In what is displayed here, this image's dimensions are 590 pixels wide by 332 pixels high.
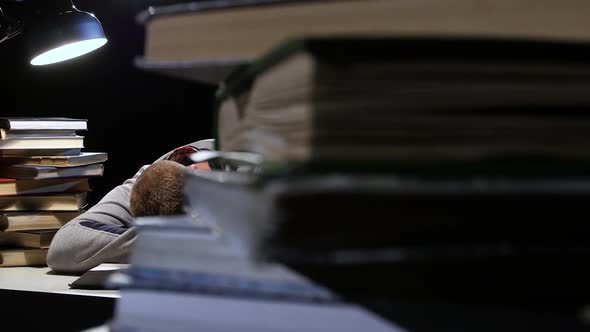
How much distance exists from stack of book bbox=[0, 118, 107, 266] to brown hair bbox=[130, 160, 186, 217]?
1.70ft

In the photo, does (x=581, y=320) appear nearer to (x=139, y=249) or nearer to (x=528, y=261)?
(x=528, y=261)

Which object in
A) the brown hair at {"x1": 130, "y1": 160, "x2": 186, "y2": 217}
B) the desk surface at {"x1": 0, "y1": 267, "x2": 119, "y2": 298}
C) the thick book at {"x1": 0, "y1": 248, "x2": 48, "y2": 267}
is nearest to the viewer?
the desk surface at {"x1": 0, "y1": 267, "x2": 119, "y2": 298}

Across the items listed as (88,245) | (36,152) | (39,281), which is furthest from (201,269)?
(36,152)

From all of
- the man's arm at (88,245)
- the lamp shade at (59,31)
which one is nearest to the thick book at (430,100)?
the man's arm at (88,245)

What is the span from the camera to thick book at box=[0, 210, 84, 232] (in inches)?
72.9

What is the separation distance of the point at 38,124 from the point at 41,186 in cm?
19

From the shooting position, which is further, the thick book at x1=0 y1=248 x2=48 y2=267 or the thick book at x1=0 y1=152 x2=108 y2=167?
the thick book at x1=0 y1=152 x2=108 y2=167

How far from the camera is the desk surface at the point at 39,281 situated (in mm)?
1201

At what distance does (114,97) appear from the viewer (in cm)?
293

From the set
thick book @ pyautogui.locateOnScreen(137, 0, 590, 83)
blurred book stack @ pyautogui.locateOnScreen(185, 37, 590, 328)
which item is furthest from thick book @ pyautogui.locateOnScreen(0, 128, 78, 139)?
blurred book stack @ pyautogui.locateOnScreen(185, 37, 590, 328)

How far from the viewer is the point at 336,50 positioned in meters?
0.19

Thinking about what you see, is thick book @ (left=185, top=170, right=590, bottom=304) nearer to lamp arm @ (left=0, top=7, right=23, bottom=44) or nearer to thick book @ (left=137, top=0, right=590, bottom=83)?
thick book @ (left=137, top=0, right=590, bottom=83)

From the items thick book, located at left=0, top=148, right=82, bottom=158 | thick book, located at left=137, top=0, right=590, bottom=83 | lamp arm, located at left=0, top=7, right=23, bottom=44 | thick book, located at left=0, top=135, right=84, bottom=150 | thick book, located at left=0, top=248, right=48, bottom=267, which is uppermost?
lamp arm, located at left=0, top=7, right=23, bottom=44

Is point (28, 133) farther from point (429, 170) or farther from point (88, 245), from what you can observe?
point (429, 170)
